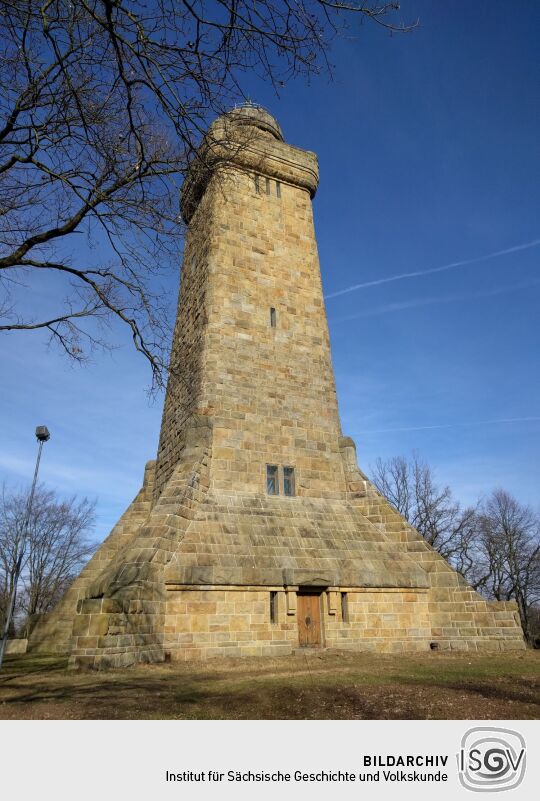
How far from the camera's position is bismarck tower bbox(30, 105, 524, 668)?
11.3 m

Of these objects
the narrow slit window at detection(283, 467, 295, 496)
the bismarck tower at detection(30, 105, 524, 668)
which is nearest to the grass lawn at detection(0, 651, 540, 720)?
the bismarck tower at detection(30, 105, 524, 668)

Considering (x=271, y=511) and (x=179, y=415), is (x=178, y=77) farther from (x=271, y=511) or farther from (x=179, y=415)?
(x=179, y=415)

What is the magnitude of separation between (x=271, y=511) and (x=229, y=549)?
6.16ft

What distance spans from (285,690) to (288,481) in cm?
772

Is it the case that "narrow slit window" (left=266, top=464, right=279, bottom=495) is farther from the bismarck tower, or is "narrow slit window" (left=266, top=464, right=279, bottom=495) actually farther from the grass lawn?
the grass lawn

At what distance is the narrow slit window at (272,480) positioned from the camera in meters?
14.4

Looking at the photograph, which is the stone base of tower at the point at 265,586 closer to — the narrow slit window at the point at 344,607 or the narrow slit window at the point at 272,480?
the narrow slit window at the point at 344,607

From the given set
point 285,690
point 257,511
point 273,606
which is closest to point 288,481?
point 257,511

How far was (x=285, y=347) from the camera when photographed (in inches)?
645

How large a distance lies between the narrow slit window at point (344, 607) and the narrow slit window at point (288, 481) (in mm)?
2984

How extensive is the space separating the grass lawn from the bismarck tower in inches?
43.8
